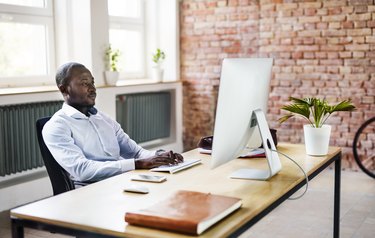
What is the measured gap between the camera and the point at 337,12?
228 inches

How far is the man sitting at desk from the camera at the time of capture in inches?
109

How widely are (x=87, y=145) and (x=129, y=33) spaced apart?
3.59 m

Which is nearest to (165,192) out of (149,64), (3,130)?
(3,130)

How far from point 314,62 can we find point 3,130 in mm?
3350

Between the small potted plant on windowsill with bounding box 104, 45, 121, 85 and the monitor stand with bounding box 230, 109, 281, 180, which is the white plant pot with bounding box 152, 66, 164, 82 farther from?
the monitor stand with bounding box 230, 109, 281, 180

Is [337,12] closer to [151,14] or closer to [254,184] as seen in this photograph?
[151,14]

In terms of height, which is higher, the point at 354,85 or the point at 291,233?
the point at 354,85

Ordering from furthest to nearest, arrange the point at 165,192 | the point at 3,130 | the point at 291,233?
the point at 3,130 → the point at 291,233 → the point at 165,192

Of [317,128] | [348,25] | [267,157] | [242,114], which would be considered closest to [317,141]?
[317,128]

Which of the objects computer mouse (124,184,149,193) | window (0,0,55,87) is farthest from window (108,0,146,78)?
computer mouse (124,184,149,193)

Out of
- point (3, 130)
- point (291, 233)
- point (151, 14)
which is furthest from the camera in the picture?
point (151, 14)

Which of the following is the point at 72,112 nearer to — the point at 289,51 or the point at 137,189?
the point at 137,189

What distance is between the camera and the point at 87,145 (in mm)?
2998

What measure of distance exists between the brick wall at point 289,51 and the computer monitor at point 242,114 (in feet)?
11.0
